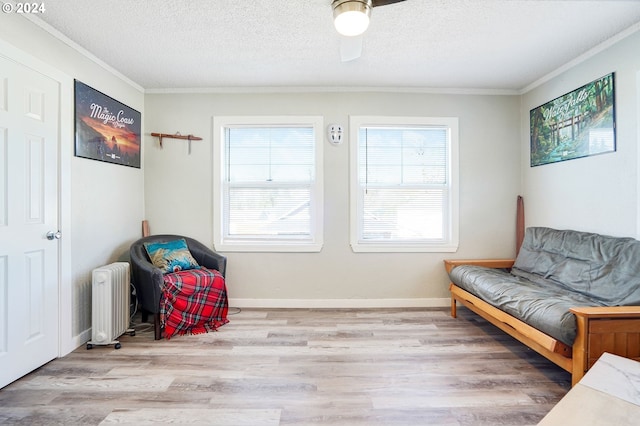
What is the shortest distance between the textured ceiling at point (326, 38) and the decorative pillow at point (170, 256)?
5.70ft

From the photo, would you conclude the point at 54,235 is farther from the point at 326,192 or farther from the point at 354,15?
the point at 354,15

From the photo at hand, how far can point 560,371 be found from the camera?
220cm

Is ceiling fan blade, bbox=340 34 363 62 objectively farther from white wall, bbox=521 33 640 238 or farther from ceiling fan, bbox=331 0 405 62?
white wall, bbox=521 33 640 238

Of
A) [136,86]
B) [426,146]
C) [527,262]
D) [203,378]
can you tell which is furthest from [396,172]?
[136,86]

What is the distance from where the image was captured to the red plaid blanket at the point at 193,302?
2701 millimetres

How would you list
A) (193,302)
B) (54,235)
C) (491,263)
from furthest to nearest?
(491,263) → (193,302) → (54,235)

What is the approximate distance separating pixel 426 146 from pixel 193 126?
2.68m

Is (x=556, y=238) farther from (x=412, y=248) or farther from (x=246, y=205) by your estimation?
(x=246, y=205)

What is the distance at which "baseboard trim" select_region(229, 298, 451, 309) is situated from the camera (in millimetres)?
3516

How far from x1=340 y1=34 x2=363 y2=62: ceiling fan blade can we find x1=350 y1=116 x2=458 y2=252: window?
4.56 feet

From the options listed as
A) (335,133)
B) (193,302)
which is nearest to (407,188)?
(335,133)

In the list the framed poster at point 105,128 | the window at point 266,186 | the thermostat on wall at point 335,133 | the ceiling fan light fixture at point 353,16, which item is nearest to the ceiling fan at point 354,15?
the ceiling fan light fixture at point 353,16

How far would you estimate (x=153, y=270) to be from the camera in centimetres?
266

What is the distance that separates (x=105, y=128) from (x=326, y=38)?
2.18 metres
